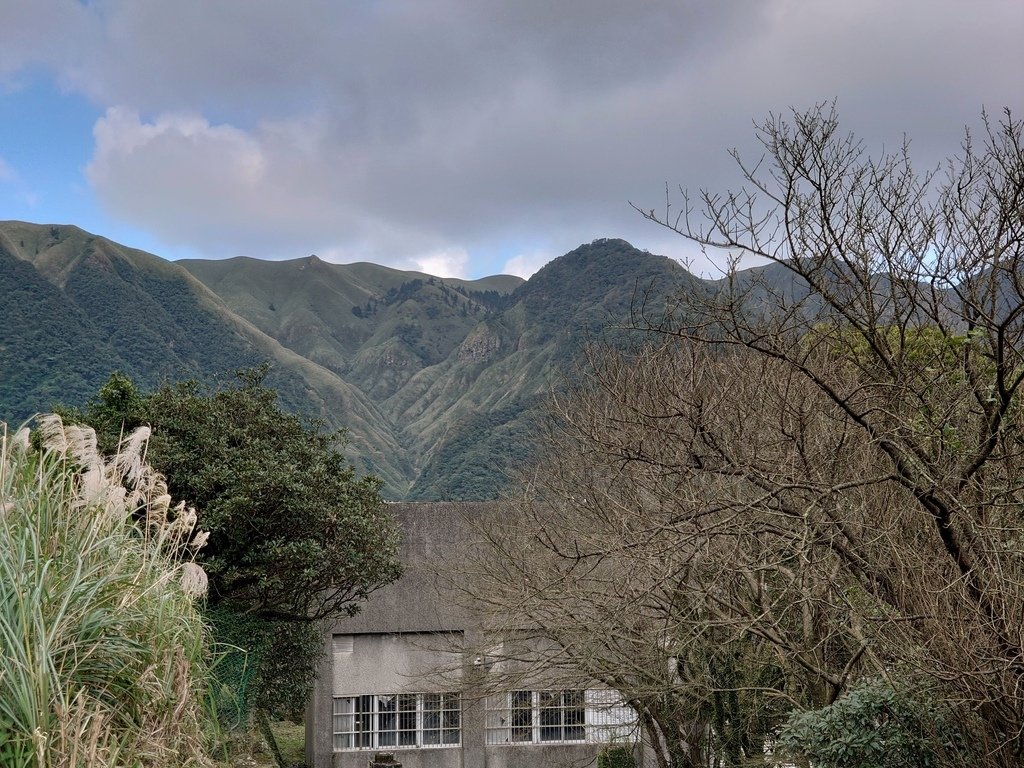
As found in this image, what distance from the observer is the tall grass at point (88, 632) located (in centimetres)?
417

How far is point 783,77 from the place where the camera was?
37.2 feet

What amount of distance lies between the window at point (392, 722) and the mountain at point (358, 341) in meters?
6.00

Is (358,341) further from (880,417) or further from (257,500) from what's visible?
(880,417)

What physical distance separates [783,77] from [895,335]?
339cm

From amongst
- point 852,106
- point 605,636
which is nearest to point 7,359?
point 605,636

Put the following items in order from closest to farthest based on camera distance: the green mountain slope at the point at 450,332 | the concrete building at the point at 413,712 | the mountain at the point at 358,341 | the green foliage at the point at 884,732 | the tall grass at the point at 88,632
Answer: the tall grass at the point at 88,632 < the green foliage at the point at 884,732 < the concrete building at the point at 413,712 < the green mountain slope at the point at 450,332 < the mountain at the point at 358,341

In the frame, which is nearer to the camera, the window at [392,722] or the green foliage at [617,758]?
the green foliage at [617,758]

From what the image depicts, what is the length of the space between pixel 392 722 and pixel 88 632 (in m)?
15.7

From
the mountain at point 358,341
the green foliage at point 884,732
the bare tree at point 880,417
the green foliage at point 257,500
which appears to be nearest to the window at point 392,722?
the green foliage at point 257,500

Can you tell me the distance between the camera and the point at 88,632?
468cm

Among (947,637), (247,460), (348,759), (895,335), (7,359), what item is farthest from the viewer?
(7,359)

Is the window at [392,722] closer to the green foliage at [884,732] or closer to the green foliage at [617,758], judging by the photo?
the green foliage at [617,758]

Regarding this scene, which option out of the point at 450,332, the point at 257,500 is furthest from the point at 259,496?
the point at 450,332

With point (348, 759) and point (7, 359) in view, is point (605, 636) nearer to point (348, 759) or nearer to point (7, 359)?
point (348, 759)
